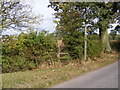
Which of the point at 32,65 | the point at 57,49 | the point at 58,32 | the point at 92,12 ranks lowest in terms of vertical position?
the point at 32,65

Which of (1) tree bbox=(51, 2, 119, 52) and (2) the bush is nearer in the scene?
(2) the bush

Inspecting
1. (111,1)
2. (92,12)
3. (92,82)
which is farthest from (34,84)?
(111,1)

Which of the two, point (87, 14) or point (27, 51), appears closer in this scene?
point (27, 51)

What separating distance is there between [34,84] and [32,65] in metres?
3.75

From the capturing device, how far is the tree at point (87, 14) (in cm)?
1059

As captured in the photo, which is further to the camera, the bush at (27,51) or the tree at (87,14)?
the tree at (87,14)

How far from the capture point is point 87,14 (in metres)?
12.7

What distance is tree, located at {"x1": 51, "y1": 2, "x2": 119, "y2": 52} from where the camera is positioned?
10.6 m

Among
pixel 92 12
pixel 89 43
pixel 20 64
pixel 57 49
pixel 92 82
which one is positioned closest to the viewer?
pixel 92 82

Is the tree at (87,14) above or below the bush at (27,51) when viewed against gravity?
above

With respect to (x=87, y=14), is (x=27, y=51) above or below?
below

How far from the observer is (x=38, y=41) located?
9344 mm

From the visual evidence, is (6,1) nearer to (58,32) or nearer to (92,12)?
(58,32)

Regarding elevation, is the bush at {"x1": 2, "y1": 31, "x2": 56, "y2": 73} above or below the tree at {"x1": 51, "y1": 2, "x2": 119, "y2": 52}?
below
